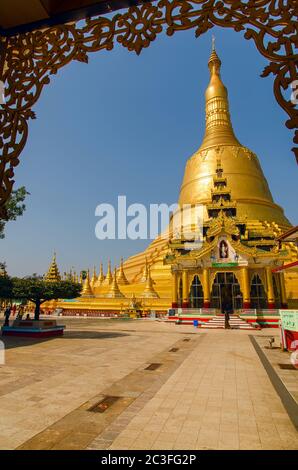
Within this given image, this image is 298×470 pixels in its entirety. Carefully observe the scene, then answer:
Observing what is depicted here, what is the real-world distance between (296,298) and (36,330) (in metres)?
23.0

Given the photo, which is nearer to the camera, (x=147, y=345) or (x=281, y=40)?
(x=281, y=40)

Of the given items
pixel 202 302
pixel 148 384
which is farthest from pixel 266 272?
pixel 148 384

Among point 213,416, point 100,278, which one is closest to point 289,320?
point 213,416

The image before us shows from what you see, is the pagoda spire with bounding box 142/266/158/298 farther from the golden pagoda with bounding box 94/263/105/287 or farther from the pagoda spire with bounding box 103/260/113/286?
the golden pagoda with bounding box 94/263/105/287

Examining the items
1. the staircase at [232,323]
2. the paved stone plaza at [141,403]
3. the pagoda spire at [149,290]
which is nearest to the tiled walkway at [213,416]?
the paved stone plaza at [141,403]

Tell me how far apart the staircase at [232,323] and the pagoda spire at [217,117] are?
86.6 ft

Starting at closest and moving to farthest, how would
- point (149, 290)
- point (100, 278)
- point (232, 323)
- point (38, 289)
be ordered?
point (38, 289) < point (232, 323) < point (149, 290) < point (100, 278)

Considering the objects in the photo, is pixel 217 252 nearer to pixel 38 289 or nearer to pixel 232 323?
pixel 232 323

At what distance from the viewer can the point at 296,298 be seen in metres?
28.4

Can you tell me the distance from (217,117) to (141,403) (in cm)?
4404

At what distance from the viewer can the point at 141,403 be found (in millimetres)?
5715

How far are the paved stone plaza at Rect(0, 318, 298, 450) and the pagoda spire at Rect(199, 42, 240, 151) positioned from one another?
36348mm

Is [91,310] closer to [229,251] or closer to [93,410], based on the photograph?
[229,251]

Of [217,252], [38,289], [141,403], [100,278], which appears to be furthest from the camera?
[100,278]
